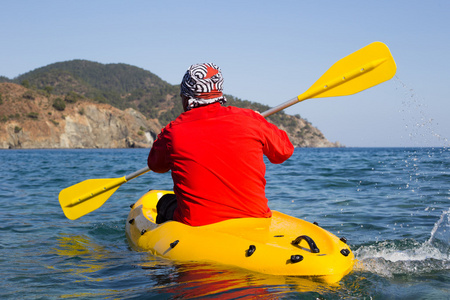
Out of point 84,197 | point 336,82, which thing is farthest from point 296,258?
point 84,197

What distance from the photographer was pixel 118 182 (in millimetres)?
5395

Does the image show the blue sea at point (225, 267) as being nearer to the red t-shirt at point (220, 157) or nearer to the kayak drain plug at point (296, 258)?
the kayak drain plug at point (296, 258)

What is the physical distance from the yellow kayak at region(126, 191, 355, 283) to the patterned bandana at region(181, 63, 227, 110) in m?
0.90

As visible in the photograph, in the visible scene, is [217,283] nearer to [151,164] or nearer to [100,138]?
[151,164]

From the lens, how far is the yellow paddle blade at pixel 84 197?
18.3 ft

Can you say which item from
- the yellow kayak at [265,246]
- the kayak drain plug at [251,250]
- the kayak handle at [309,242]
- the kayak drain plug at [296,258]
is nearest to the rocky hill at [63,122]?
the yellow kayak at [265,246]

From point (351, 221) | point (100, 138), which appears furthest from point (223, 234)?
point (100, 138)

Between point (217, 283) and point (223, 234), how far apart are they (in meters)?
0.46

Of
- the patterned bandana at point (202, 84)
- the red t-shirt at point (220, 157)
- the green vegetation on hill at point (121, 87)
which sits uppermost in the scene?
the green vegetation on hill at point (121, 87)

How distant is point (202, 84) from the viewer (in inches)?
126

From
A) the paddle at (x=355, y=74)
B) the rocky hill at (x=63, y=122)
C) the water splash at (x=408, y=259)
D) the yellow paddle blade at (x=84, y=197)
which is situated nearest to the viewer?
the water splash at (x=408, y=259)

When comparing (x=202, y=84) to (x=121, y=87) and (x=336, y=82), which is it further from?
(x=121, y=87)

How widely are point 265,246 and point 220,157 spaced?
0.68 m

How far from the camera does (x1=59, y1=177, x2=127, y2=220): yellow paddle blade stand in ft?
18.3
